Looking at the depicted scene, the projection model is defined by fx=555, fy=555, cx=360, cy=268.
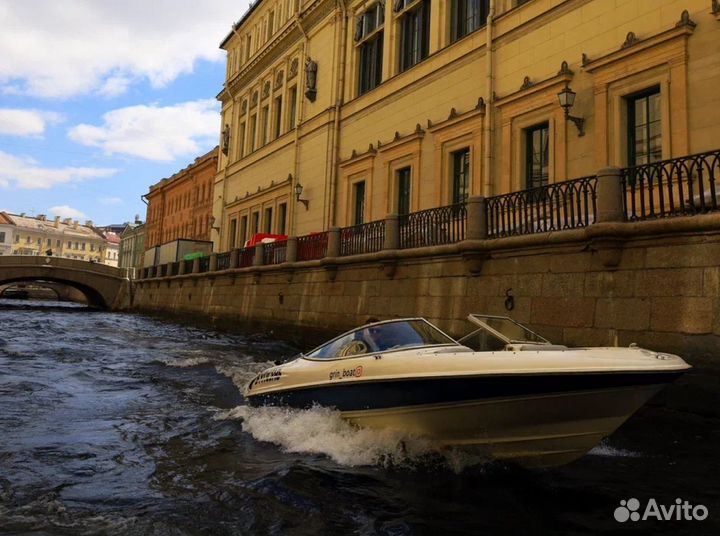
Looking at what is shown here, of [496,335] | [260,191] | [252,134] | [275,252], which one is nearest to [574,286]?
[496,335]

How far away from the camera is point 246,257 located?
22938mm

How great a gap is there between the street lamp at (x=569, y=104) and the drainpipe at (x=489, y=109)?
2338 millimetres

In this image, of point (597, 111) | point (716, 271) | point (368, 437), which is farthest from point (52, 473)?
point (597, 111)

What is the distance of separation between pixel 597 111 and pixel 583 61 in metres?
1.29

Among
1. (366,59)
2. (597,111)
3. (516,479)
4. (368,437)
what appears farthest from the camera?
(366,59)

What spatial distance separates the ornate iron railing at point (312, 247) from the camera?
55.9 ft

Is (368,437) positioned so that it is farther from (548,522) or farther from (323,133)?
(323,133)

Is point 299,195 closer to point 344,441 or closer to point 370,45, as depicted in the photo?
point 370,45

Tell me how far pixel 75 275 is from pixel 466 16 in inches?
1476

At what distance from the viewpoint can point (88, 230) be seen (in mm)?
108688

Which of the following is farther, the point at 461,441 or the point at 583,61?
the point at 583,61

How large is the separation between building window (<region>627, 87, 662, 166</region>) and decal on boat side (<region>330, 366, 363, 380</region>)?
865 cm

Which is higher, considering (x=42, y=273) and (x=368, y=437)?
(x=42, y=273)

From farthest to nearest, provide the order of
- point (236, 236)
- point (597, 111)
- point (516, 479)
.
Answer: point (236, 236), point (597, 111), point (516, 479)
